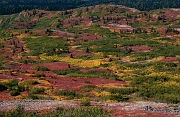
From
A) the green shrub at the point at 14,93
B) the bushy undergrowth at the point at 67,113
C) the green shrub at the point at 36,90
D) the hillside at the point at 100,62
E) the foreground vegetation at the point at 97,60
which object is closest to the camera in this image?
the bushy undergrowth at the point at 67,113

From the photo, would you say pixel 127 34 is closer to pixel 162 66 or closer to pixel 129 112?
pixel 162 66

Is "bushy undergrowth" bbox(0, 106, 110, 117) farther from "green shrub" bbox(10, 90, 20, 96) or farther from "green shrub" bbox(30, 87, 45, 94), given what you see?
"green shrub" bbox(30, 87, 45, 94)

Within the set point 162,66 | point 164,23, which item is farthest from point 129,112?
point 164,23

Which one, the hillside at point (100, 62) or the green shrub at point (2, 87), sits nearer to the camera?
the hillside at point (100, 62)

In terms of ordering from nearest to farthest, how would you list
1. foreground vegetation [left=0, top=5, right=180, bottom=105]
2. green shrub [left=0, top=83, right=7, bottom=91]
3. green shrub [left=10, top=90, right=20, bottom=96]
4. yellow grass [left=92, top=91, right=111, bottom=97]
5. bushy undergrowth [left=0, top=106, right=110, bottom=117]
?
bushy undergrowth [left=0, top=106, right=110, bottom=117], green shrub [left=10, top=90, right=20, bottom=96], yellow grass [left=92, top=91, right=111, bottom=97], green shrub [left=0, top=83, right=7, bottom=91], foreground vegetation [left=0, top=5, right=180, bottom=105]

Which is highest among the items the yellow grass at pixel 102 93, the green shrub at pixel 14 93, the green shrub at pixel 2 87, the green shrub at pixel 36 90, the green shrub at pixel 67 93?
the green shrub at pixel 14 93

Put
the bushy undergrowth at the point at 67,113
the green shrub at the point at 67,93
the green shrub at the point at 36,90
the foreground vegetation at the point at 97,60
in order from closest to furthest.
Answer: the bushy undergrowth at the point at 67,113 → the green shrub at the point at 67,93 → the green shrub at the point at 36,90 → the foreground vegetation at the point at 97,60

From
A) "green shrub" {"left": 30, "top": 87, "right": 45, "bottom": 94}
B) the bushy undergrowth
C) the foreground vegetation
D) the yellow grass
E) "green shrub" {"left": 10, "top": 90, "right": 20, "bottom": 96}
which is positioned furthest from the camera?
the foreground vegetation

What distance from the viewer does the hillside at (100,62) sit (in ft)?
133

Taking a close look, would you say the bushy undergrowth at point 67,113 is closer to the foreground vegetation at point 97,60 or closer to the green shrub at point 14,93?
the foreground vegetation at point 97,60

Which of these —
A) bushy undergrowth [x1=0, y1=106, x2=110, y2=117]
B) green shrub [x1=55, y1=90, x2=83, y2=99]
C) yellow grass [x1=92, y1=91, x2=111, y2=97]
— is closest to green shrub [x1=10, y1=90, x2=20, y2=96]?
green shrub [x1=55, y1=90, x2=83, y2=99]

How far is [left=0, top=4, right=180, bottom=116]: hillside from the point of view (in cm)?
4067

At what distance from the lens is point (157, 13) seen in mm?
183125

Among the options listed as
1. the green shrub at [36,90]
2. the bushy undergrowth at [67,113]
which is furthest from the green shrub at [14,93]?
the bushy undergrowth at [67,113]
